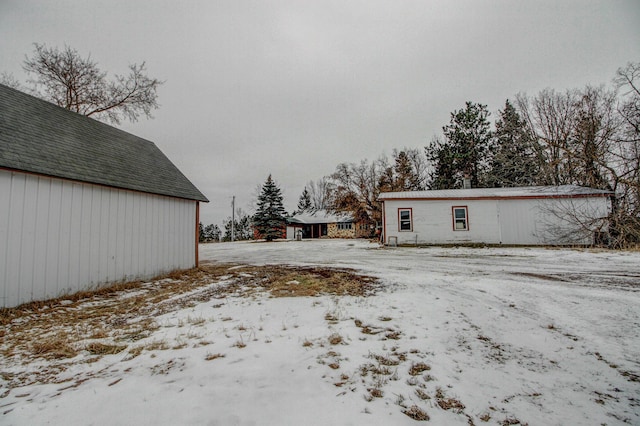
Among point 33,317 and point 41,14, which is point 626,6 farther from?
point 41,14

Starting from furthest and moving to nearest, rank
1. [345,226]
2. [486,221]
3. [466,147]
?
[345,226]
[466,147]
[486,221]

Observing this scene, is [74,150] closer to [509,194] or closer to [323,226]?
[509,194]

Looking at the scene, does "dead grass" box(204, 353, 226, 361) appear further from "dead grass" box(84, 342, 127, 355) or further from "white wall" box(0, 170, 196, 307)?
"white wall" box(0, 170, 196, 307)

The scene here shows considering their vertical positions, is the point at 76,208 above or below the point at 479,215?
below

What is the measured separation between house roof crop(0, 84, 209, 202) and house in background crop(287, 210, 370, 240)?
85.7ft

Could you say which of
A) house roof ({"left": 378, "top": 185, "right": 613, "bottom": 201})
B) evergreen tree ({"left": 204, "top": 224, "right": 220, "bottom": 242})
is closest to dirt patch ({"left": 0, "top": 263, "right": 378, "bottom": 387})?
house roof ({"left": 378, "top": 185, "right": 613, "bottom": 201})

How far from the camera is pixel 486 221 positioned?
16422mm

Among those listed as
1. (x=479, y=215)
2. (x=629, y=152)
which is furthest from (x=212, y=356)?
(x=479, y=215)

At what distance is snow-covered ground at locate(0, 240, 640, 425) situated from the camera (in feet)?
5.71

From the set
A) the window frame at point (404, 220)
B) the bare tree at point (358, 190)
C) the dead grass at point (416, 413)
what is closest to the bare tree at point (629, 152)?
the dead grass at point (416, 413)

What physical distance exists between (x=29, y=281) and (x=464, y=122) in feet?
109

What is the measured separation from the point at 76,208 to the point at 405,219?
16.0 meters

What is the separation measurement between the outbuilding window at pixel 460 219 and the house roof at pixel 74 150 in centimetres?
1473

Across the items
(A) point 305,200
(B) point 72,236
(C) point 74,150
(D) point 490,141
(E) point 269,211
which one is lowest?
(B) point 72,236
